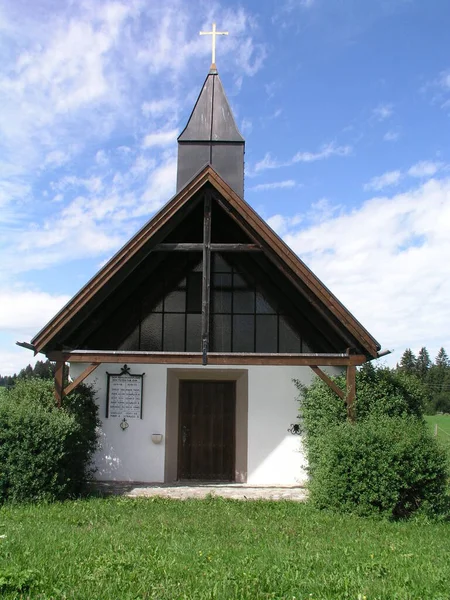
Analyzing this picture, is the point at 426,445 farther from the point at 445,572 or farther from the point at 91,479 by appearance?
the point at 91,479

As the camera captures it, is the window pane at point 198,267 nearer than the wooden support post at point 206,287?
No

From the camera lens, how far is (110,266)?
9.45 metres

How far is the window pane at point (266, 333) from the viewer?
11.1m

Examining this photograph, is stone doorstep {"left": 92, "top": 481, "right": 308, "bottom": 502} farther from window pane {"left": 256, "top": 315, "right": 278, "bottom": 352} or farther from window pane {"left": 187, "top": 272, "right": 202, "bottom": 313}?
window pane {"left": 187, "top": 272, "right": 202, "bottom": 313}

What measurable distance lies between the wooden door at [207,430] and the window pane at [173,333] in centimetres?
77

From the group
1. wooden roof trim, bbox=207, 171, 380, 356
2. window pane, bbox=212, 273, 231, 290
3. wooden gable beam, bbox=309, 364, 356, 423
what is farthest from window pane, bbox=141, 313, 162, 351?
wooden gable beam, bbox=309, 364, 356, 423

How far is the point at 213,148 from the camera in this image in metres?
14.5

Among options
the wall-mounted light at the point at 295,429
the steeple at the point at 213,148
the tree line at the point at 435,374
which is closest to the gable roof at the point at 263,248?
the wall-mounted light at the point at 295,429

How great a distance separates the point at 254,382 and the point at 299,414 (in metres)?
1.06

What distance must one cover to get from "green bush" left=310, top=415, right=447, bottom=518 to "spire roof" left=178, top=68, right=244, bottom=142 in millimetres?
8989

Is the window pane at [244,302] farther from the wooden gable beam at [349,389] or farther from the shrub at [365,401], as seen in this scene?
the wooden gable beam at [349,389]

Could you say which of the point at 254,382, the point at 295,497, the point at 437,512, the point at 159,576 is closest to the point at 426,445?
the point at 437,512

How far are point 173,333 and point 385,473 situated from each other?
4983 millimetres

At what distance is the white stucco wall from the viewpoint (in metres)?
10.8
